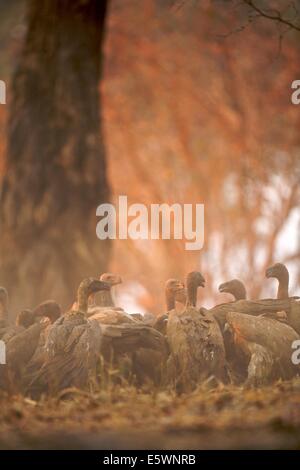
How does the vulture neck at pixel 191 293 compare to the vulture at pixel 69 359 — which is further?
the vulture neck at pixel 191 293

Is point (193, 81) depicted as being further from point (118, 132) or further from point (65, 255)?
point (65, 255)

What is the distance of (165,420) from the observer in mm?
2111

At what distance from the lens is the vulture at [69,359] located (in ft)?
7.04

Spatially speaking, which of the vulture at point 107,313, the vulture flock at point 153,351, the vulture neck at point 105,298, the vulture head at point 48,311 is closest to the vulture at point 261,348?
the vulture flock at point 153,351

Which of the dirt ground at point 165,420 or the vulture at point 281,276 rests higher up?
the vulture at point 281,276

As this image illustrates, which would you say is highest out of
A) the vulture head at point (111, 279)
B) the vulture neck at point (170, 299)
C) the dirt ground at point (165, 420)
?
the vulture head at point (111, 279)

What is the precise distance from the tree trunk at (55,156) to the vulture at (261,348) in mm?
1169

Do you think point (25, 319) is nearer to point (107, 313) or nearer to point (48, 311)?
point (48, 311)

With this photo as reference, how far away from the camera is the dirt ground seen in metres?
2.10

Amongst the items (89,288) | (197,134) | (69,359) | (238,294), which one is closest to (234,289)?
(238,294)

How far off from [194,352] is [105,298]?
0.41m

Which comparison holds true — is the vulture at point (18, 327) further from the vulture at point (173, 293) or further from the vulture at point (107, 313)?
the vulture at point (173, 293)

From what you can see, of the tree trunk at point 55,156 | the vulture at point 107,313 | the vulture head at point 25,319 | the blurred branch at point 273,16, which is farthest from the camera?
the tree trunk at point 55,156
